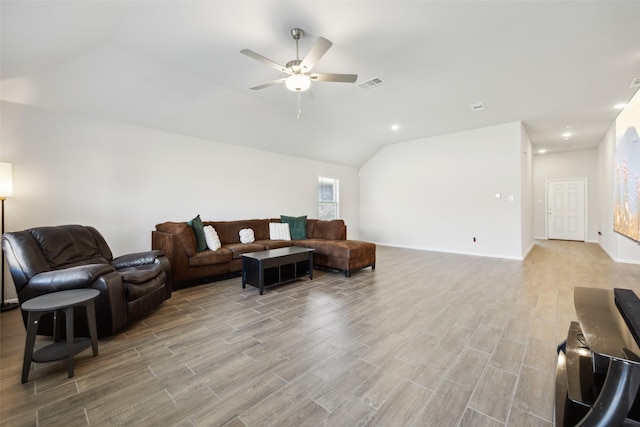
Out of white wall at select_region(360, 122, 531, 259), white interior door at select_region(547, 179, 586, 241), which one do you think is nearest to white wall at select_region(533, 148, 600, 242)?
white interior door at select_region(547, 179, 586, 241)

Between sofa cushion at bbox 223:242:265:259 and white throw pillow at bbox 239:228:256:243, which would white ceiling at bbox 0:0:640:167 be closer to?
white throw pillow at bbox 239:228:256:243

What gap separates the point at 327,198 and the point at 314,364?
6.08 meters

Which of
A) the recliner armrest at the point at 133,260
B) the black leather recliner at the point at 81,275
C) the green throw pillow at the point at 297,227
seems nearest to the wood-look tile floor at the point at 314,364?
the black leather recliner at the point at 81,275

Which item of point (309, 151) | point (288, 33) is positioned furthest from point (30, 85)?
point (309, 151)

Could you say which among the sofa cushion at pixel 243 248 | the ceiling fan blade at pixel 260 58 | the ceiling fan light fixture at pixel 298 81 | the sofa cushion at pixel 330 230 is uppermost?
the ceiling fan blade at pixel 260 58

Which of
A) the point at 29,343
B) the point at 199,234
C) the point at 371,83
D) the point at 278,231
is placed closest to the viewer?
the point at 29,343

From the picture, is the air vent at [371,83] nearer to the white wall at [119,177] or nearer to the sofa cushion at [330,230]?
the sofa cushion at [330,230]

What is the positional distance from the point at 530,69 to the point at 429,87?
1.26 meters

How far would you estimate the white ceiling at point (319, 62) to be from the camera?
2.41 meters

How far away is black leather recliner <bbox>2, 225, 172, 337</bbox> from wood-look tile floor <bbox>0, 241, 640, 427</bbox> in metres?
0.22

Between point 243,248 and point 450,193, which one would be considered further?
point 450,193

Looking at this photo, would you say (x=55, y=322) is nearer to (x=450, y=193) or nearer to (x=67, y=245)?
(x=67, y=245)

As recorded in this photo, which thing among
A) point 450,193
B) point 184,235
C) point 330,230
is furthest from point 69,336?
Result: point 450,193

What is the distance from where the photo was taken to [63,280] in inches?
84.4
